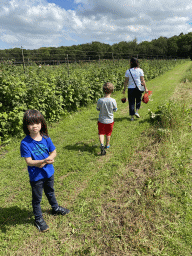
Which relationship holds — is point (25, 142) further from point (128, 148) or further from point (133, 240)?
point (128, 148)

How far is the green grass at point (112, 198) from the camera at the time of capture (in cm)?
210

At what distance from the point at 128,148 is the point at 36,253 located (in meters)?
2.93

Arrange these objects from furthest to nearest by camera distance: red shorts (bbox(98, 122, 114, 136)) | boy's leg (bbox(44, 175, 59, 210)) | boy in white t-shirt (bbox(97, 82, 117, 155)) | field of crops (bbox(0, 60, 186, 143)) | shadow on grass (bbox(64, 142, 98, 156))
A: 1. field of crops (bbox(0, 60, 186, 143))
2. shadow on grass (bbox(64, 142, 98, 156))
3. red shorts (bbox(98, 122, 114, 136))
4. boy in white t-shirt (bbox(97, 82, 117, 155))
5. boy's leg (bbox(44, 175, 59, 210))

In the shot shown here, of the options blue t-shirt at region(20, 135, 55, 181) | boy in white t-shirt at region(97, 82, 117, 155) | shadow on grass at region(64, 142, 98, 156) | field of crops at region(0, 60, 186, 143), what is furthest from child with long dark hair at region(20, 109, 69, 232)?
field of crops at region(0, 60, 186, 143)

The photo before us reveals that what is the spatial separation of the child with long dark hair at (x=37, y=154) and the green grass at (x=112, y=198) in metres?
0.36

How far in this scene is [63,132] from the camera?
5.51 m

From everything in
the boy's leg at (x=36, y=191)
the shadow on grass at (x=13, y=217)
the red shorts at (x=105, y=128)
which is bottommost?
the shadow on grass at (x=13, y=217)

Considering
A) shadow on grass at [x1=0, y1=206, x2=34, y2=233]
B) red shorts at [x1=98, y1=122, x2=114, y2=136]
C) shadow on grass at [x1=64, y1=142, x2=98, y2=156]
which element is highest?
red shorts at [x1=98, y1=122, x2=114, y2=136]

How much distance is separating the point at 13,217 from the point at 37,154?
130 cm

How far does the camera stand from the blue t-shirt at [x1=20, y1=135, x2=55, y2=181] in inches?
77.3

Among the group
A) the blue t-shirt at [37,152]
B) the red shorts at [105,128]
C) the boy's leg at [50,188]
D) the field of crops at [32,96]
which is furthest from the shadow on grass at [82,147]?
the blue t-shirt at [37,152]

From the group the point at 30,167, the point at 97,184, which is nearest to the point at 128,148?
the point at 97,184

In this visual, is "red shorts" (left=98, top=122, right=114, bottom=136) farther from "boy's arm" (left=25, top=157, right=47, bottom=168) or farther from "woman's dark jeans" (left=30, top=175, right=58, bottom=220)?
"boy's arm" (left=25, top=157, right=47, bottom=168)

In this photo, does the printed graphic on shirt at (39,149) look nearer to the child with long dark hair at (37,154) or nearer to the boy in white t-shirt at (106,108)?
the child with long dark hair at (37,154)
